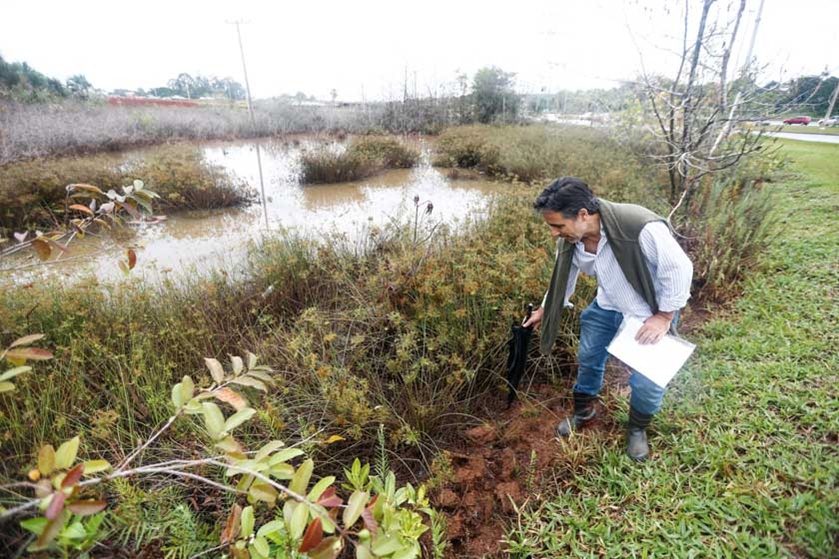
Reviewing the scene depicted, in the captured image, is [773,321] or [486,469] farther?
[773,321]

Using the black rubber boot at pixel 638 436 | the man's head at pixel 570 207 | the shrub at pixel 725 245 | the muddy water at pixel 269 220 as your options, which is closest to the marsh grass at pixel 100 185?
the muddy water at pixel 269 220

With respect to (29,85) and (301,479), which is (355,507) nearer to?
(301,479)

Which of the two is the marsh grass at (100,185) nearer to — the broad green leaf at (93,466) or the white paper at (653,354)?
the broad green leaf at (93,466)

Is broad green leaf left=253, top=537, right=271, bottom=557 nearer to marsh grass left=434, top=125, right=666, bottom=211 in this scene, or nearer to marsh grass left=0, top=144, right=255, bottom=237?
marsh grass left=434, top=125, right=666, bottom=211

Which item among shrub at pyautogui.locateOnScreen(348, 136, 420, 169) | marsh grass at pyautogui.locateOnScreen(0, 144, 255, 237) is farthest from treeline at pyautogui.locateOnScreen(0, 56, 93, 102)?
shrub at pyautogui.locateOnScreen(348, 136, 420, 169)

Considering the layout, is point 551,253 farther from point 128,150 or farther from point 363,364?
point 128,150

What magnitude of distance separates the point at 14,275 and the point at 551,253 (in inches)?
222

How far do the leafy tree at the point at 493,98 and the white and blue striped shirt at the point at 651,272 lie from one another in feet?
62.7

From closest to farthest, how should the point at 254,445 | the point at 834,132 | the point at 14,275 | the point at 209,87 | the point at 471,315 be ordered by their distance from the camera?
the point at 254,445
the point at 471,315
the point at 14,275
the point at 834,132
the point at 209,87

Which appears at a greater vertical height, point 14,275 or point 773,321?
point 773,321

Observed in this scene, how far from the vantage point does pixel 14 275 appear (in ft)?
14.4

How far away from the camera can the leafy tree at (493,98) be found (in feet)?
64.1

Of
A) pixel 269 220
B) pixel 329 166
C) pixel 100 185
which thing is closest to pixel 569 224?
pixel 269 220

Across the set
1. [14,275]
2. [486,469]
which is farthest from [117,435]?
[14,275]
